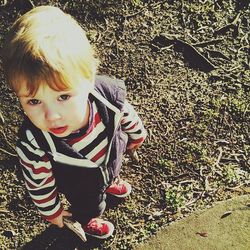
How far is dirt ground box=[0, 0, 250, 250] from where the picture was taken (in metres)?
3.04

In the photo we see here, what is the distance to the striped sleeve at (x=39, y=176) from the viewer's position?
2.21m

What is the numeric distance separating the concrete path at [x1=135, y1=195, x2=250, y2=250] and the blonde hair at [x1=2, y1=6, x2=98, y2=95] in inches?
53.6

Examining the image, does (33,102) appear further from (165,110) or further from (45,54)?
(165,110)

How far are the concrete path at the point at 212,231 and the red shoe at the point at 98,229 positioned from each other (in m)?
0.21

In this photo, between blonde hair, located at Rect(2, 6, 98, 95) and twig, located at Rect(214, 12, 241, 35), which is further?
twig, located at Rect(214, 12, 241, 35)

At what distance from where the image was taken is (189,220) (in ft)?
9.78

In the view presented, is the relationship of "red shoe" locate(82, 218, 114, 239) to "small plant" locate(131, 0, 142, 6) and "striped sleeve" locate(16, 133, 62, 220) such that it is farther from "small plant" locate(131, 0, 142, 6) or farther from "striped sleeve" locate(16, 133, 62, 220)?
"small plant" locate(131, 0, 142, 6)

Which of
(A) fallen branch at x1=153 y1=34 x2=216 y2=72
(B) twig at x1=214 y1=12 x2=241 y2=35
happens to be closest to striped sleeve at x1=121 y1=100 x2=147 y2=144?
(A) fallen branch at x1=153 y1=34 x2=216 y2=72

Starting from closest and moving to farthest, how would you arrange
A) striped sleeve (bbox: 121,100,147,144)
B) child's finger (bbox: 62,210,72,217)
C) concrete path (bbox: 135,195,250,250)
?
striped sleeve (bbox: 121,100,147,144)
child's finger (bbox: 62,210,72,217)
concrete path (bbox: 135,195,250,250)

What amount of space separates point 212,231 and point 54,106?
1.45 meters

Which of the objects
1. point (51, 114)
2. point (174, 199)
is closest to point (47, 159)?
point (51, 114)

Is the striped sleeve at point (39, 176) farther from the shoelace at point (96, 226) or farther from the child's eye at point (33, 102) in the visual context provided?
the shoelace at point (96, 226)

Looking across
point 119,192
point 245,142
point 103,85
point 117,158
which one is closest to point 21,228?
point 119,192

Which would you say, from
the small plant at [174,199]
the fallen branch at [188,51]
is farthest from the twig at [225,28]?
the small plant at [174,199]
